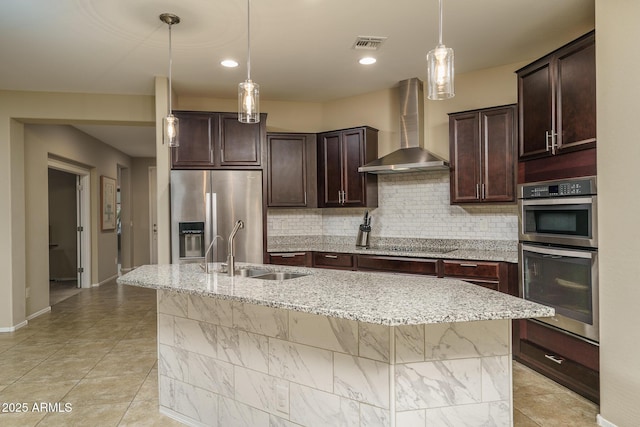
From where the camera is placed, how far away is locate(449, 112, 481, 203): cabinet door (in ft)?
12.9

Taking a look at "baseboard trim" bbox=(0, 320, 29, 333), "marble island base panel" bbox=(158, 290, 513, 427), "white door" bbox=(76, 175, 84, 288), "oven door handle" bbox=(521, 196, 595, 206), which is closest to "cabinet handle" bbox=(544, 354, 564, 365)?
"oven door handle" bbox=(521, 196, 595, 206)

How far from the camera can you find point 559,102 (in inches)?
115

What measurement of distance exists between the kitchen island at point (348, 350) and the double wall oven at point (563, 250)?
1155mm

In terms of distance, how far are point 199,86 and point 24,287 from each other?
3115 mm

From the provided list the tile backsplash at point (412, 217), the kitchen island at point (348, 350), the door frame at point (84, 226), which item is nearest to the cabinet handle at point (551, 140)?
the tile backsplash at point (412, 217)

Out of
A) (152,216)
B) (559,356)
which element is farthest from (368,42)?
(152,216)

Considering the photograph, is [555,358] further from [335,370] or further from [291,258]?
[291,258]

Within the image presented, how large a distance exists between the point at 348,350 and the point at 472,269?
2207 mm

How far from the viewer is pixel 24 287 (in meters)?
4.90

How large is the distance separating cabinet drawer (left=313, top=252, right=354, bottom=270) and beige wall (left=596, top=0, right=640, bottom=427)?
245 cm

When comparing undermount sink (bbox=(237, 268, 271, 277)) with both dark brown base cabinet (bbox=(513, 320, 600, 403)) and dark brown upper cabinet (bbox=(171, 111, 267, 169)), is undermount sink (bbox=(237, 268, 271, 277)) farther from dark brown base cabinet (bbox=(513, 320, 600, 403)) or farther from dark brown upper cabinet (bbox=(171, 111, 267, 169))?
dark brown base cabinet (bbox=(513, 320, 600, 403))

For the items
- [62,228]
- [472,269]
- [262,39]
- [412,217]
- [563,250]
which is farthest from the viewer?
[62,228]

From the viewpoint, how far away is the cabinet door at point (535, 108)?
302cm

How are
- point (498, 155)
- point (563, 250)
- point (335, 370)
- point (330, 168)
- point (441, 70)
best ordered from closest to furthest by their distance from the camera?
point (441, 70) → point (335, 370) → point (563, 250) → point (498, 155) → point (330, 168)
